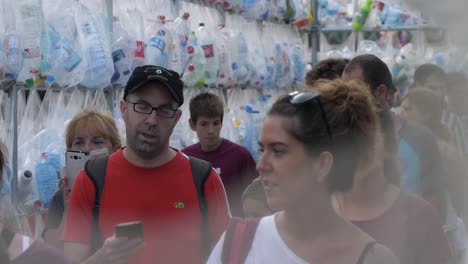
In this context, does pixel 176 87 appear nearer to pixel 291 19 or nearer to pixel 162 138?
pixel 162 138

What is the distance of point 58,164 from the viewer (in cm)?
346

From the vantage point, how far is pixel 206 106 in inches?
150

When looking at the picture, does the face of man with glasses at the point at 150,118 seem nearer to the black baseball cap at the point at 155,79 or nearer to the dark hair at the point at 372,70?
the black baseball cap at the point at 155,79

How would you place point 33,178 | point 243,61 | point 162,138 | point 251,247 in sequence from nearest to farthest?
1. point 251,247
2. point 162,138
3. point 33,178
4. point 243,61

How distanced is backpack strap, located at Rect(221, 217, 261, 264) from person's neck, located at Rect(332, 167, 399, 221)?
0.47 m

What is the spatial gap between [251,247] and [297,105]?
28 cm

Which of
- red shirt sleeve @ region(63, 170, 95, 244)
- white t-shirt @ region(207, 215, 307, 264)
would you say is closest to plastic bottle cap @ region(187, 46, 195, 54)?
red shirt sleeve @ region(63, 170, 95, 244)

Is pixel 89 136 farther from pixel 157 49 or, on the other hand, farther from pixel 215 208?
pixel 157 49

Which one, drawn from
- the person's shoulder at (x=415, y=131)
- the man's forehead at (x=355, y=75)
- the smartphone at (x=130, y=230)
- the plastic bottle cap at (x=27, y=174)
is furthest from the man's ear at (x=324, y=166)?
the plastic bottle cap at (x=27, y=174)

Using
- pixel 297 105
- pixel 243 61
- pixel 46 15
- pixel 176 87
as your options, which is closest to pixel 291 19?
pixel 243 61

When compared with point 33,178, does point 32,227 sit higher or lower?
lower

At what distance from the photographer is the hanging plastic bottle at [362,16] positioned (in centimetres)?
716

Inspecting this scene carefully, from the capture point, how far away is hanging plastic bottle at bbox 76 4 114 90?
3.70 metres

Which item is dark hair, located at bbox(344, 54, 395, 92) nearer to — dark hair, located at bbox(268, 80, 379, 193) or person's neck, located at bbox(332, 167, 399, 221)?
person's neck, located at bbox(332, 167, 399, 221)
